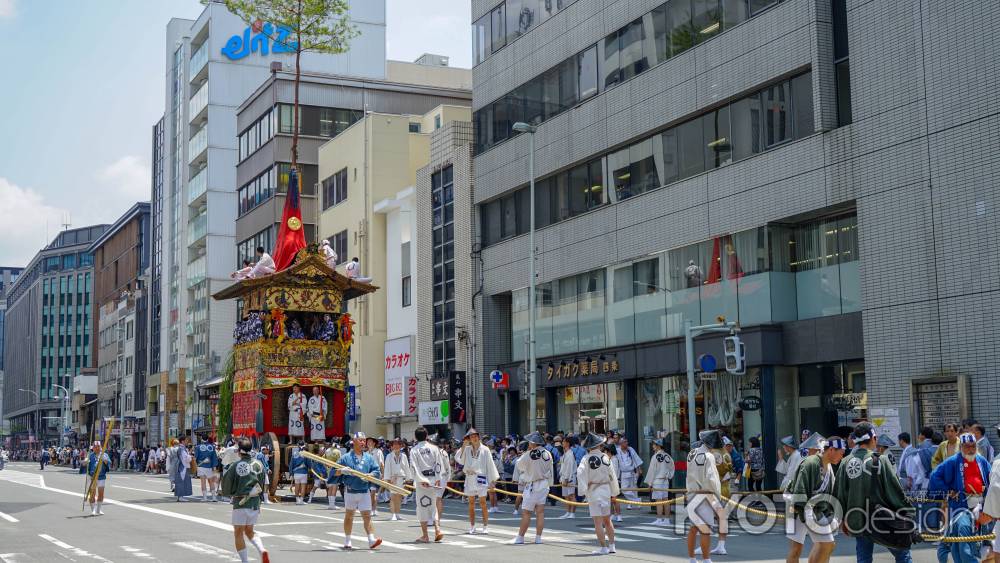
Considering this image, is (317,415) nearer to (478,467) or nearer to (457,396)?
(457,396)

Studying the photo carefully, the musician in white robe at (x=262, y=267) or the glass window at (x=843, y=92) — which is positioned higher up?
the glass window at (x=843, y=92)

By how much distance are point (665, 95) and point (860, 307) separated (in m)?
9.32

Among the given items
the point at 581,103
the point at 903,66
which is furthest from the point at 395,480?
the point at 581,103

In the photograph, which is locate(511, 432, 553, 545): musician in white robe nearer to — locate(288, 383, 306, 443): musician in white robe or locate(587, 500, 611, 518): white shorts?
locate(587, 500, 611, 518): white shorts

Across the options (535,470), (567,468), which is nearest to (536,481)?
(535,470)

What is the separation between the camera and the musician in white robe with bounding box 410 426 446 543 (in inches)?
760

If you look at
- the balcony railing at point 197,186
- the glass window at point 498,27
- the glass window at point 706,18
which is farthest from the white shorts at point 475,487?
the balcony railing at point 197,186

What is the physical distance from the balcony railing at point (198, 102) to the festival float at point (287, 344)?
48883mm

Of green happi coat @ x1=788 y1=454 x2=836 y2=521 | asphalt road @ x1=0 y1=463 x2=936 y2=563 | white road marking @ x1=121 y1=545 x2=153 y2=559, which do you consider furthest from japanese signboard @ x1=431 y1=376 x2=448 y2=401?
green happi coat @ x1=788 y1=454 x2=836 y2=521

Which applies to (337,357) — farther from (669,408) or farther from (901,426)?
(901,426)

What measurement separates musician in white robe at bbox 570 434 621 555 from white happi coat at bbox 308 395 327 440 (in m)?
15.1

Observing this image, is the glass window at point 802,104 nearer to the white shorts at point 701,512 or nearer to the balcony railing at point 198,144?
the white shorts at point 701,512

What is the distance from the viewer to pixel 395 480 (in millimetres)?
22875

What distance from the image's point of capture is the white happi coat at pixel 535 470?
19.0 meters
